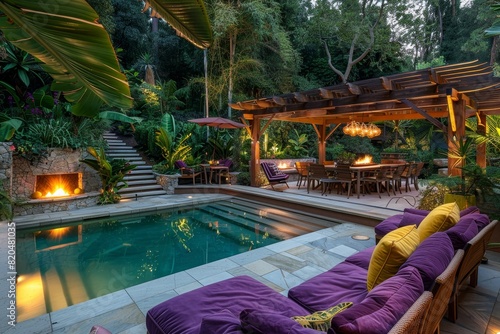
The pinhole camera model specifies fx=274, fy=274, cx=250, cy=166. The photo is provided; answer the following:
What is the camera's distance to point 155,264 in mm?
4254

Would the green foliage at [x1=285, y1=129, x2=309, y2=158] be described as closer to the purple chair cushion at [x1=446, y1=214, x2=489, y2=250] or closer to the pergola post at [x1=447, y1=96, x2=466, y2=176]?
the pergola post at [x1=447, y1=96, x2=466, y2=176]

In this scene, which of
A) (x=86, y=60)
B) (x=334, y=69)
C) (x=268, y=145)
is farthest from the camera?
(x=334, y=69)

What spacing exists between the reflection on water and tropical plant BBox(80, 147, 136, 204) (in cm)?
152

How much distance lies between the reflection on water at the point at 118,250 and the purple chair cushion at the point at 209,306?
1.89 meters

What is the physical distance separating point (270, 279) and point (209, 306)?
1552 mm

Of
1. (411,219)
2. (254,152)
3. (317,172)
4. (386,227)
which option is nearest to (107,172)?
(254,152)

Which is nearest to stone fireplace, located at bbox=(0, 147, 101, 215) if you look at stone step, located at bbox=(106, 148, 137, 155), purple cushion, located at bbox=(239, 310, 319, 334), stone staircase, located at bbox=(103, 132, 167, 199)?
stone staircase, located at bbox=(103, 132, 167, 199)

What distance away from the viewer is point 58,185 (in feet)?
26.2

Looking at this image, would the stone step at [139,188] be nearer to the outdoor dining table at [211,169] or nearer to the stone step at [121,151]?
the outdoor dining table at [211,169]

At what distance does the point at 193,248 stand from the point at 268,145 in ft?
27.4

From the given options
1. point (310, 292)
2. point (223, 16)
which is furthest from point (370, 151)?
point (310, 292)

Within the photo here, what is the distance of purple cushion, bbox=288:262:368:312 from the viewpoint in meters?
2.05

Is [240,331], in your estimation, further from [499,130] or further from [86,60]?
[499,130]

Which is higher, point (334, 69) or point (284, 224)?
point (334, 69)
